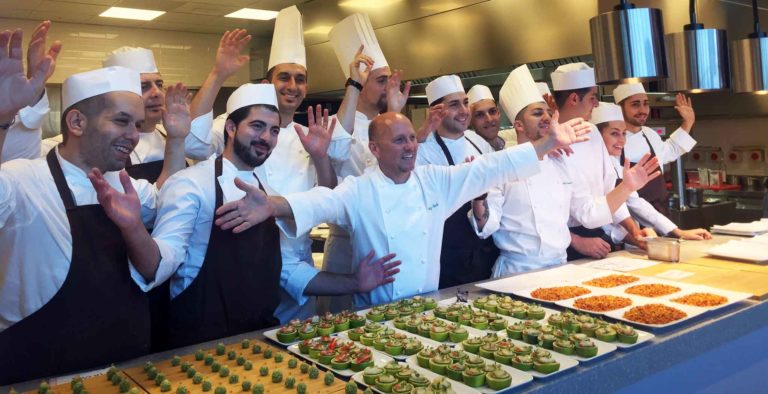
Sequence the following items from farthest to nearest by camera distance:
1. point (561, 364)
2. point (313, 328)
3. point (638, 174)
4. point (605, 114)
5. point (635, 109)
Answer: point (635, 109), point (605, 114), point (638, 174), point (313, 328), point (561, 364)

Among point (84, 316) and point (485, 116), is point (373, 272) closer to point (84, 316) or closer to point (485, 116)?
point (84, 316)

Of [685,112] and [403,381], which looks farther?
[685,112]

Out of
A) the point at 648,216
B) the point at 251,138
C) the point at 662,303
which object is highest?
the point at 251,138

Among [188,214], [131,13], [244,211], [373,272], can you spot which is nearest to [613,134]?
[373,272]

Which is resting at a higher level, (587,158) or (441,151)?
(441,151)

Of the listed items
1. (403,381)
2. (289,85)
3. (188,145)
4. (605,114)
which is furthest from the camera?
(605,114)

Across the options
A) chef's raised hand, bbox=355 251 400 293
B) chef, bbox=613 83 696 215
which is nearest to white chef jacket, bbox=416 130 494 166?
chef's raised hand, bbox=355 251 400 293

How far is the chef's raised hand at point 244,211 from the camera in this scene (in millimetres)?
2191

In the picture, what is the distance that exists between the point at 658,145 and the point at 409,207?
2969 millimetres

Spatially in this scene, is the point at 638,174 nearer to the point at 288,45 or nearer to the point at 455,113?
the point at 455,113

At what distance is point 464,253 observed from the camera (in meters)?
3.36

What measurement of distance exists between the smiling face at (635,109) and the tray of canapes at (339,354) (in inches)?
137

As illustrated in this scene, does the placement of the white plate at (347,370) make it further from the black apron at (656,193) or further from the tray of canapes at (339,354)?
the black apron at (656,193)

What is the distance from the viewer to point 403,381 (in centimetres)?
158
